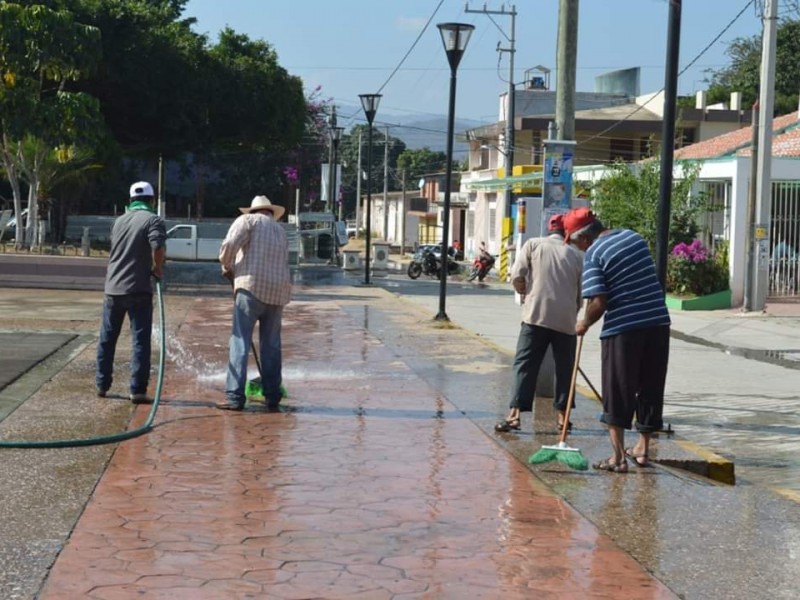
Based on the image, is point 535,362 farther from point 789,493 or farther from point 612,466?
point 789,493

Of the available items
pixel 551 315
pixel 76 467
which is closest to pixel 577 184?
pixel 551 315

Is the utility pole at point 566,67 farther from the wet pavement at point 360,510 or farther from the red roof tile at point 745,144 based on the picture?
the red roof tile at point 745,144

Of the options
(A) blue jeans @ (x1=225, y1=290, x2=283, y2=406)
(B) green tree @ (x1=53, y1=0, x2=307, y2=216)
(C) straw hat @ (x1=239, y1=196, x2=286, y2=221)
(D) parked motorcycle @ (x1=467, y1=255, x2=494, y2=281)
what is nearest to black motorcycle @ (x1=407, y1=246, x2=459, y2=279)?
(D) parked motorcycle @ (x1=467, y1=255, x2=494, y2=281)

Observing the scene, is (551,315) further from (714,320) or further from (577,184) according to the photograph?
(577,184)

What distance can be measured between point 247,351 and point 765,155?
52.5 feet

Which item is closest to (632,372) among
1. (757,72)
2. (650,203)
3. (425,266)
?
(650,203)

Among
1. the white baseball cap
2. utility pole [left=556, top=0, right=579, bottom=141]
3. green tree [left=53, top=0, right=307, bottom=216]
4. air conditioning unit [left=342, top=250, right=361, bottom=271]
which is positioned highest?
green tree [left=53, top=0, right=307, bottom=216]

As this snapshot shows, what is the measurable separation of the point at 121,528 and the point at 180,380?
5392 mm

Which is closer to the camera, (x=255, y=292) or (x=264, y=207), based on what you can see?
(x=255, y=292)

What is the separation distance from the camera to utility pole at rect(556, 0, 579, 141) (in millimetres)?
11492

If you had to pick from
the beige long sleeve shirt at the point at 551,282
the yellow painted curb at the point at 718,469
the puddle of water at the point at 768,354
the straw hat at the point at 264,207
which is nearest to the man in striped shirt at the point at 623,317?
the yellow painted curb at the point at 718,469

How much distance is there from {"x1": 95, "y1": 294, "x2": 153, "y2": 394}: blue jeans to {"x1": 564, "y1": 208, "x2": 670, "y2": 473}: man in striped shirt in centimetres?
370

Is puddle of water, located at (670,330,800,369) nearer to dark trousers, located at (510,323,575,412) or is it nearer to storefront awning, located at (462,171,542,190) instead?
dark trousers, located at (510,323,575,412)

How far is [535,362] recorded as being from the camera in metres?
9.05
